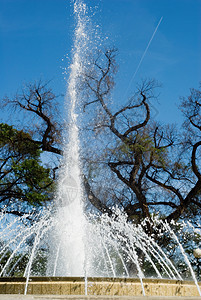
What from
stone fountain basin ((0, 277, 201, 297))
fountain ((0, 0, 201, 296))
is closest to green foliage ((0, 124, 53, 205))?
fountain ((0, 0, 201, 296))

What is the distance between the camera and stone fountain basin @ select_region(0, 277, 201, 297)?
16.7 feet

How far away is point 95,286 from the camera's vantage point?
516cm

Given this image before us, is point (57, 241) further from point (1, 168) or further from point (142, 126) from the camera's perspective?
point (142, 126)

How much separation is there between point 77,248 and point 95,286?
18.3 feet

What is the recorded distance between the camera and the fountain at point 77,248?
17.2 ft

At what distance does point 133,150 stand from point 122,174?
1.54 metres

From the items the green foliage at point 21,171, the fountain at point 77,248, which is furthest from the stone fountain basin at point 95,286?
the green foliage at point 21,171

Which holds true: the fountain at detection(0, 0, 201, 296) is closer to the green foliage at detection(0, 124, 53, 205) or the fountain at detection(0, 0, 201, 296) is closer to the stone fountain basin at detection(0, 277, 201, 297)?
the stone fountain basin at detection(0, 277, 201, 297)

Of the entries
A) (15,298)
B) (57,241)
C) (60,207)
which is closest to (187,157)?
(60,207)

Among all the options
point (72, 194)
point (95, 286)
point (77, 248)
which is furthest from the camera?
point (72, 194)

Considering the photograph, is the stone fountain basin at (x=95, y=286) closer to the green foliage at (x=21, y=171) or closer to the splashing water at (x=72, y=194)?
the splashing water at (x=72, y=194)

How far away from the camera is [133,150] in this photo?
1562 centimetres

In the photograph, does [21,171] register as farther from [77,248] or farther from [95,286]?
[95,286]

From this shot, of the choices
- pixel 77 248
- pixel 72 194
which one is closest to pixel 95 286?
pixel 77 248
